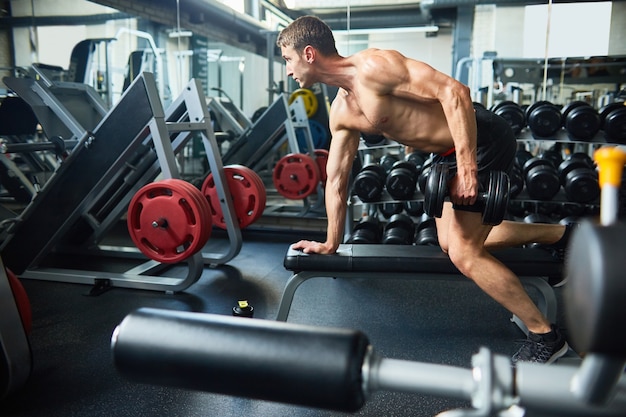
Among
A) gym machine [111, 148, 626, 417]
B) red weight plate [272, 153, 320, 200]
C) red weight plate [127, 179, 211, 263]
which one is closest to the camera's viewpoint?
gym machine [111, 148, 626, 417]

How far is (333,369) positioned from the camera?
473 millimetres

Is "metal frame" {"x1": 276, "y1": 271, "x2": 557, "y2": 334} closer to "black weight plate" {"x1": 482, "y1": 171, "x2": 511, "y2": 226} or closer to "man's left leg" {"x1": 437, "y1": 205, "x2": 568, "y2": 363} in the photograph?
"man's left leg" {"x1": 437, "y1": 205, "x2": 568, "y2": 363}

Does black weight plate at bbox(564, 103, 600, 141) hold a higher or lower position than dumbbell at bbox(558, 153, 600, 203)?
higher

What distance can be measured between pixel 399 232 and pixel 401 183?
302mm

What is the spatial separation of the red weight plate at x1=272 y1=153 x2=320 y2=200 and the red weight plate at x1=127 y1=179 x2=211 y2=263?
1.91 meters

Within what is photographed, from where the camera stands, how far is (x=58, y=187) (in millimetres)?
2834

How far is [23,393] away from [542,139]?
10.2 feet

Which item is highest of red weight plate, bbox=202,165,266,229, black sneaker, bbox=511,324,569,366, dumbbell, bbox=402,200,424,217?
red weight plate, bbox=202,165,266,229

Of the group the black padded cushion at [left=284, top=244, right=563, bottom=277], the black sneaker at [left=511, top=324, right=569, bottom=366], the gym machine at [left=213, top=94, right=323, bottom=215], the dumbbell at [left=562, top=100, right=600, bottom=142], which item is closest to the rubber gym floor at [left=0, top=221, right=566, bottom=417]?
the black sneaker at [left=511, top=324, right=569, bottom=366]

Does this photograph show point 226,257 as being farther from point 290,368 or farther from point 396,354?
point 290,368

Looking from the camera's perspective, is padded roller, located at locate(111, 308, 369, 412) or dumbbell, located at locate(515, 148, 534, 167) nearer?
padded roller, located at locate(111, 308, 369, 412)

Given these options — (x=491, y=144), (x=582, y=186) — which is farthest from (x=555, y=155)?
(x=491, y=144)

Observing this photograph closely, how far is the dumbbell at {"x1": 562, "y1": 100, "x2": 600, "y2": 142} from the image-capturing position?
314 centimetres

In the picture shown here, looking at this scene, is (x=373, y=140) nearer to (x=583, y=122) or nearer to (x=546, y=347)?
(x=583, y=122)
